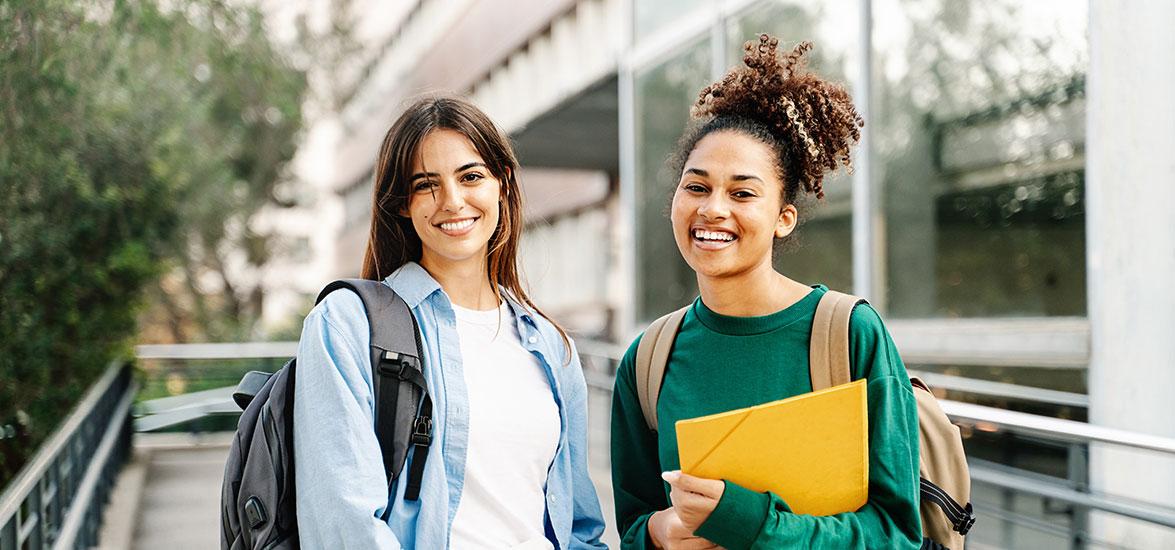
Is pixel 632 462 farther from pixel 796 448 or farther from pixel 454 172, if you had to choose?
pixel 454 172

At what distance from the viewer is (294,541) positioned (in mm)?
2016

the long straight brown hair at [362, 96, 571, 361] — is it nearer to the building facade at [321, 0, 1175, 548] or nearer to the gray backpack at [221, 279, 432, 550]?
the building facade at [321, 0, 1175, 548]

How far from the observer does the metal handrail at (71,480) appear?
383cm

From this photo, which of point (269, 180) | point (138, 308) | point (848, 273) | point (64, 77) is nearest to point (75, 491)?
point (64, 77)

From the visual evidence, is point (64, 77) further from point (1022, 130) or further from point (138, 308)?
point (1022, 130)

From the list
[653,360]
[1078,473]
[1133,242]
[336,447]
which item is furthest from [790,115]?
[1133,242]

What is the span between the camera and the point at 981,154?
22.7 feet

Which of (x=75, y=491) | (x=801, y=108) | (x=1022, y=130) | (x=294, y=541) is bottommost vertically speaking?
(x=75, y=491)

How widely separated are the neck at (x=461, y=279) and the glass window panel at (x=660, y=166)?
22.9ft

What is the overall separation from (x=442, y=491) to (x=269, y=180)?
22265mm

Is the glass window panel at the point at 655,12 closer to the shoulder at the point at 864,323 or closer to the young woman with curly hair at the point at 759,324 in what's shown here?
the young woman with curly hair at the point at 759,324

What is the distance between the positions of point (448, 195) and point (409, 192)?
3.8 inches

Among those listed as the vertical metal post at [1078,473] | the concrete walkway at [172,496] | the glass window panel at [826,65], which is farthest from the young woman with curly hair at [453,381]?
the glass window panel at [826,65]

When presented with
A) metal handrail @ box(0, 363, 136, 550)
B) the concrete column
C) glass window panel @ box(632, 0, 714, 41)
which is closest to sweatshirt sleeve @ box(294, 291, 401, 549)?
metal handrail @ box(0, 363, 136, 550)
